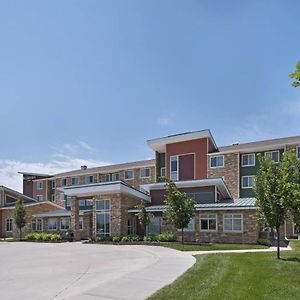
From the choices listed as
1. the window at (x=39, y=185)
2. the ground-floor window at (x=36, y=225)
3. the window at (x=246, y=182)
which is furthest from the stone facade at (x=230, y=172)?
the window at (x=39, y=185)

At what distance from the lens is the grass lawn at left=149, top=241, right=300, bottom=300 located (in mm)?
8688

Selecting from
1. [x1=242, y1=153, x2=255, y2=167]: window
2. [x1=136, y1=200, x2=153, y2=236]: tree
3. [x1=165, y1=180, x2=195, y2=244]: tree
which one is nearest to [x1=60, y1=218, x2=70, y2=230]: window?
[x1=136, y1=200, x2=153, y2=236]: tree

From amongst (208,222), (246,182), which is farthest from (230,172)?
(208,222)

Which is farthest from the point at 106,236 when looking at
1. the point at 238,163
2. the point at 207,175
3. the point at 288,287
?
the point at 288,287

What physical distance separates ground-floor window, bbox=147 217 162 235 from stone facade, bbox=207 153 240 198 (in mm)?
11442

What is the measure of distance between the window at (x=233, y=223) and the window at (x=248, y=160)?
1410 cm

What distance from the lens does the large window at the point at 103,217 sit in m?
34.0

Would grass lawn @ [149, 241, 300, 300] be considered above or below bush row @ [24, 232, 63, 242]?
above

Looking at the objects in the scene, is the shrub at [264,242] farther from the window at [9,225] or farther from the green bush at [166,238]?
the window at [9,225]

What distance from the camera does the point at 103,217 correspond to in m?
34.3

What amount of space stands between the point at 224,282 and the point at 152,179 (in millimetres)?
41543

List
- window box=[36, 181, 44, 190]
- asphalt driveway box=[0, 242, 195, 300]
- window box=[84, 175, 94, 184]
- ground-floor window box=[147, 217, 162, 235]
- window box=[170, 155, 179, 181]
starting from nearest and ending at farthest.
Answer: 1. asphalt driveway box=[0, 242, 195, 300]
2. ground-floor window box=[147, 217, 162, 235]
3. window box=[170, 155, 179, 181]
4. window box=[84, 175, 94, 184]
5. window box=[36, 181, 44, 190]

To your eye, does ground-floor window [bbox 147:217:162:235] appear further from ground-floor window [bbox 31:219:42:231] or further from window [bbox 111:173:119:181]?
window [bbox 111:173:119:181]

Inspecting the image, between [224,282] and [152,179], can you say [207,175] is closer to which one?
[152,179]
